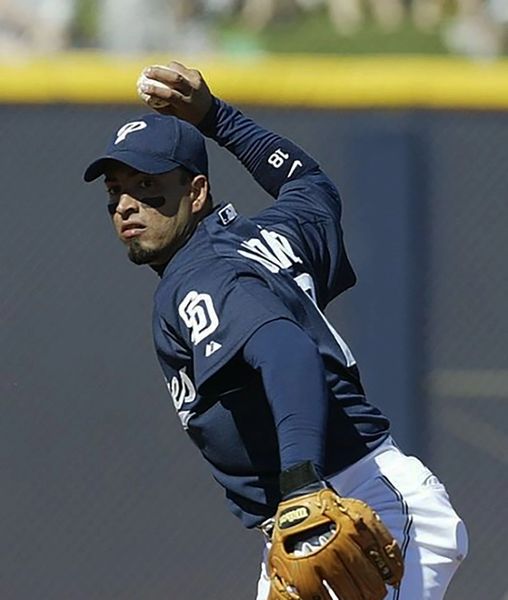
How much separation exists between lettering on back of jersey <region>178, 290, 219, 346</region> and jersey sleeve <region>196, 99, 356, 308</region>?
0.53 metres

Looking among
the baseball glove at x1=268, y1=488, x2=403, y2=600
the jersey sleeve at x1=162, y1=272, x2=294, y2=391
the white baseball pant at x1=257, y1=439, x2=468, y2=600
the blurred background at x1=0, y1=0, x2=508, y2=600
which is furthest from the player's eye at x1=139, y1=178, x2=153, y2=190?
the blurred background at x1=0, y1=0, x2=508, y2=600

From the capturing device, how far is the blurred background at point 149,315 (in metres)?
5.41

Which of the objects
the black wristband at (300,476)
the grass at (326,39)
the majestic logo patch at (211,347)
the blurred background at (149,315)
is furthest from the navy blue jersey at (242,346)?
the grass at (326,39)

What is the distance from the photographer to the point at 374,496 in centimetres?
299

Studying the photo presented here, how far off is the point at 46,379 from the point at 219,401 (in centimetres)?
268

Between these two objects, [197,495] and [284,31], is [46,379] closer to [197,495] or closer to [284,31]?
[197,495]

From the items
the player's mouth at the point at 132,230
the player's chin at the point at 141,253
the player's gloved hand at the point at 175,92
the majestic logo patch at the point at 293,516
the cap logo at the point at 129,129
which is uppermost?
the player's gloved hand at the point at 175,92

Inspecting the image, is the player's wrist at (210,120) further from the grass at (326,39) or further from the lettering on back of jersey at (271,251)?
the grass at (326,39)

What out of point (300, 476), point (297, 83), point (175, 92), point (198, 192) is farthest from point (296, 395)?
point (297, 83)

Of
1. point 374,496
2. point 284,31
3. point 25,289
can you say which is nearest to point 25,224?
point 25,289

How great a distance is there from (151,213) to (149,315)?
251 centimetres

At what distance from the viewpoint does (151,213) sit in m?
3.03

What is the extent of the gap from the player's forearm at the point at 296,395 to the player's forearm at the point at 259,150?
1.14 metres

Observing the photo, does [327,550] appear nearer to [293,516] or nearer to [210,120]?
[293,516]
